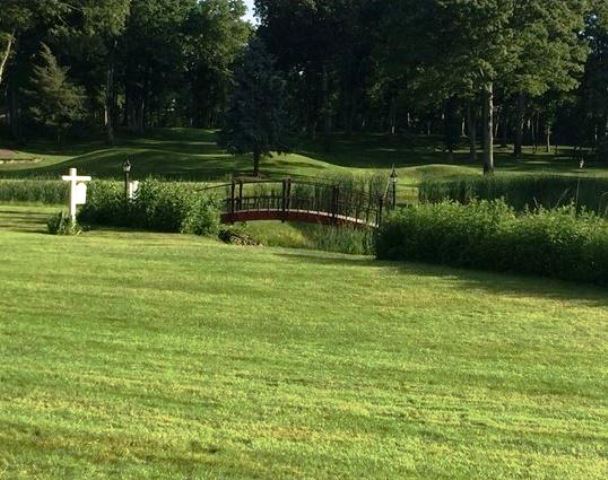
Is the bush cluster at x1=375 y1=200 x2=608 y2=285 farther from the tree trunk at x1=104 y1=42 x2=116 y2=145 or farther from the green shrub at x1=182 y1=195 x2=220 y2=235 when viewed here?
the tree trunk at x1=104 y1=42 x2=116 y2=145

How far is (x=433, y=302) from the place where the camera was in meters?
9.38

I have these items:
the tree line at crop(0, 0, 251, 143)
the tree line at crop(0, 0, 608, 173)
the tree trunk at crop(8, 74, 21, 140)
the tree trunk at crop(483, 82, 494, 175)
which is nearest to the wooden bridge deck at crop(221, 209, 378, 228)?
the tree line at crop(0, 0, 608, 173)

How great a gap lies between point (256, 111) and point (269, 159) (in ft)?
16.2

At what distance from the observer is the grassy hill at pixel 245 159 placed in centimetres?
4266

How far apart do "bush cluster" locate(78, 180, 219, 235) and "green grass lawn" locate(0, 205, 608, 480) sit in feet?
24.3

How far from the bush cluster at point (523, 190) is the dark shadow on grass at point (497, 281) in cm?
1591

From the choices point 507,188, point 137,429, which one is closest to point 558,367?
point 137,429

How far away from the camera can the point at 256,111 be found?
42.1 meters

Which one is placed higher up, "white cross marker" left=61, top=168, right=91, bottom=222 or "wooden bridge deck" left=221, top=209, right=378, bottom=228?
"white cross marker" left=61, top=168, right=91, bottom=222

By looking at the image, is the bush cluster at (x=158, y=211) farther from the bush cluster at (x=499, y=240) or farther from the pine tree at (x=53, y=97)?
the pine tree at (x=53, y=97)

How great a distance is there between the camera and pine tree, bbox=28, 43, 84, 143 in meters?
57.2

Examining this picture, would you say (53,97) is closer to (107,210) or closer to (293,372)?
(107,210)

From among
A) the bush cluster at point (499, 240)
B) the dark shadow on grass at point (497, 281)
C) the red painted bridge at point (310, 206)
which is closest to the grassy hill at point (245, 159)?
the red painted bridge at point (310, 206)

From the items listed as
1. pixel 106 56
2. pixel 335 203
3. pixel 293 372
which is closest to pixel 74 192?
pixel 335 203
